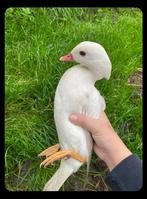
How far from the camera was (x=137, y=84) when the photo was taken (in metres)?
2.09

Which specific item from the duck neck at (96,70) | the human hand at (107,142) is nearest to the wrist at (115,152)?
the human hand at (107,142)

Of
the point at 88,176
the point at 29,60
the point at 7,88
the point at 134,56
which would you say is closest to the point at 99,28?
the point at 134,56

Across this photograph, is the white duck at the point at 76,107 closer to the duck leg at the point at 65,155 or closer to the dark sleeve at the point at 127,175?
the duck leg at the point at 65,155

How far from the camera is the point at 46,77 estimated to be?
6.21 feet

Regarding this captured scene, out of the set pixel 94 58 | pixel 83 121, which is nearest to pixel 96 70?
pixel 94 58

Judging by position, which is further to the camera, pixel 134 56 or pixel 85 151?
pixel 134 56

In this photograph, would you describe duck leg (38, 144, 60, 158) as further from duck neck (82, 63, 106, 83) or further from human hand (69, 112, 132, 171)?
duck neck (82, 63, 106, 83)

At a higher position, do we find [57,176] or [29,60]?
[29,60]

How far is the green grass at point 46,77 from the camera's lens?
178 centimetres

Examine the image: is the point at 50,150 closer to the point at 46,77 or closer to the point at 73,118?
the point at 73,118

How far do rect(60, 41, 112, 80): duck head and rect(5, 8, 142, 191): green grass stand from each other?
0.22 meters

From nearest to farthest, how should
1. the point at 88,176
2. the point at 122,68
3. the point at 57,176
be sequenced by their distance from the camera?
the point at 57,176
the point at 88,176
the point at 122,68

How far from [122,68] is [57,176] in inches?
22.7

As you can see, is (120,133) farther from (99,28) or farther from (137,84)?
(99,28)
